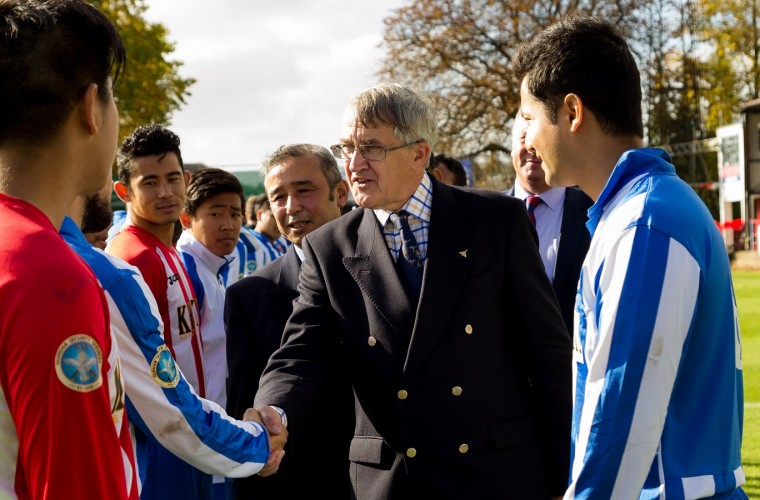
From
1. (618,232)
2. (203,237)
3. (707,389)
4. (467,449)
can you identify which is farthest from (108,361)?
(203,237)

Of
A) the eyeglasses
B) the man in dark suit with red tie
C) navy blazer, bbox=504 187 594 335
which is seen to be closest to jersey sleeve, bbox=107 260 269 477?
the man in dark suit with red tie

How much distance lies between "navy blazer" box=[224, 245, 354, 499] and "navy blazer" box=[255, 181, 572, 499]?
9.4 inches

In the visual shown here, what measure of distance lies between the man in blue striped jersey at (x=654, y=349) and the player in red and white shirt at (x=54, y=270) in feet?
3.60

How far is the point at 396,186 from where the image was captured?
3.66 m

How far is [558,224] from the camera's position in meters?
5.14

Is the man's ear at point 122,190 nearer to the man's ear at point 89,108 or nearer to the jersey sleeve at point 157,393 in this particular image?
the jersey sleeve at point 157,393

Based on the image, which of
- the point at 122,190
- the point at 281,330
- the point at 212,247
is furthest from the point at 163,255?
the point at 212,247

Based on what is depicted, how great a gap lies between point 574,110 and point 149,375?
55.2 inches

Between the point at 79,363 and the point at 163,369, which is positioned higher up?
the point at 79,363

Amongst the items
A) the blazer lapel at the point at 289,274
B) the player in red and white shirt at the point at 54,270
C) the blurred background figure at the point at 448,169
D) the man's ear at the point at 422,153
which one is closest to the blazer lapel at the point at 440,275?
the man's ear at the point at 422,153

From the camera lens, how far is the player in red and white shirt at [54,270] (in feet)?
5.62

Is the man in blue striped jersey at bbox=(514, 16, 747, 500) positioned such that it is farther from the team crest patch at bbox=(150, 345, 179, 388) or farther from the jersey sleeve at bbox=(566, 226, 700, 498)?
the team crest patch at bbox=(150, 345, 179, 388)

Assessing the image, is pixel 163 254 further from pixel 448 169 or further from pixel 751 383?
pixel 751 383

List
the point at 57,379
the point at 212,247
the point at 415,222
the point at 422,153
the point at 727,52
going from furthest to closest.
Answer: the point at 727,52 → the point at 212,247 → the point at 422,153 → the point at 415,222 → the point at 57,379
